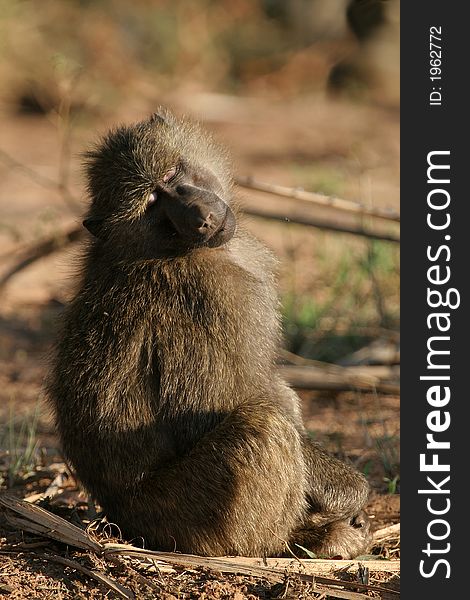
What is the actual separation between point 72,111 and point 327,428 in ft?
27.2

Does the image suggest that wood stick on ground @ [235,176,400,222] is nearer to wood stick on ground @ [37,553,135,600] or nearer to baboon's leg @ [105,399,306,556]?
baboon's leg @ [105,399,306,556]

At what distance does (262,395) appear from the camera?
3725 mm

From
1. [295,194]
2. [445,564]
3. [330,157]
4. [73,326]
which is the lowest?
[445,564]

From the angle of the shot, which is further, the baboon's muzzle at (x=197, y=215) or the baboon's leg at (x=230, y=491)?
the baboon's muzzle at (x=197, y=215)

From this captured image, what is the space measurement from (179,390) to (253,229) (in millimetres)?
5377

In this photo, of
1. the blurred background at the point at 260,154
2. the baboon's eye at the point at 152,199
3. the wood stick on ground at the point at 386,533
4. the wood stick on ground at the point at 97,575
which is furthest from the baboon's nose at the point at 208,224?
the wood stick on ground at the point at 386,533

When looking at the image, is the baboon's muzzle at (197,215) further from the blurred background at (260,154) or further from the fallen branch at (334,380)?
the fallen branch at (334,380)

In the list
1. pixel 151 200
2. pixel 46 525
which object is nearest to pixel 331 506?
pixel 46 525

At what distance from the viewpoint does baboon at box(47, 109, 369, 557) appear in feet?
11.6

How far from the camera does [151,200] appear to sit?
3.78 m

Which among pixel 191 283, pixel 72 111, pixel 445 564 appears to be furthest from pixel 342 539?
pixel 72 111

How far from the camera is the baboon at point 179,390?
3535 millimetres

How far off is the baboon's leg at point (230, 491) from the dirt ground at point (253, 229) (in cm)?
16

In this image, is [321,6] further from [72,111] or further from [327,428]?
[72,111]
